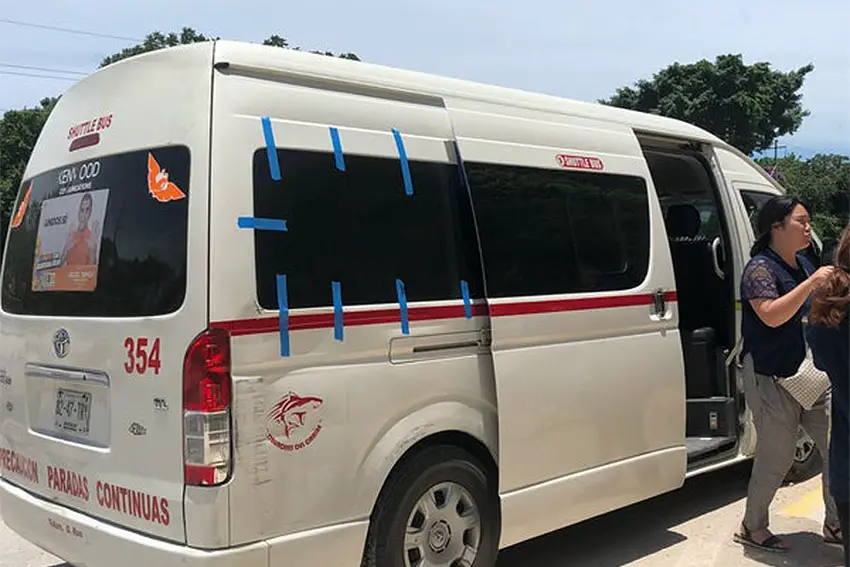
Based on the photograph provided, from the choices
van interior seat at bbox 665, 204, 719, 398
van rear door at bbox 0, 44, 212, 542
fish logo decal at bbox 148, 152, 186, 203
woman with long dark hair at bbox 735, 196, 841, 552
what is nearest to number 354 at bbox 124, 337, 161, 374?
van rear door at bbox 0, 44, 212, 542

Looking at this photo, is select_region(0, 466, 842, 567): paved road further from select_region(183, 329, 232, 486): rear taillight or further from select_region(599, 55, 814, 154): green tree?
select_region(599, 55, 814, 154): green tree

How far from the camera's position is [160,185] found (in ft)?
10.2

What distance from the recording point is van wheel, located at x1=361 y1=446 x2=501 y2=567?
133 inches

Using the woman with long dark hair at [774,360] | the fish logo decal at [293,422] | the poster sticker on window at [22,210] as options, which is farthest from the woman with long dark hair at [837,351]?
the poster sticker on window at [22,210]

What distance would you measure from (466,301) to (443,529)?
3.41 ft

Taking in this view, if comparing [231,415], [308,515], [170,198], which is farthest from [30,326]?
[308,515]

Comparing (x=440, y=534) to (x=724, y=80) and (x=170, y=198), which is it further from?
(x=724, y=80)

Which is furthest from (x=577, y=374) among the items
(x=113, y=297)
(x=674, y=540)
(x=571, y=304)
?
(x=113, y=297)

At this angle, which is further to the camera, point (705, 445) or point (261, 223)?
point (705, 445)

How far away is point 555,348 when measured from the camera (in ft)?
13.3

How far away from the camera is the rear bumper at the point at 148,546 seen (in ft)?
9.54

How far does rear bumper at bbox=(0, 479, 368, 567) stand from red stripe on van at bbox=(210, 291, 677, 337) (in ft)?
2.63

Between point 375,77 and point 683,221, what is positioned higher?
point 375,77

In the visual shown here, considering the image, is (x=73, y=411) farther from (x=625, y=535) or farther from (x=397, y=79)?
(x=625, y=535)
